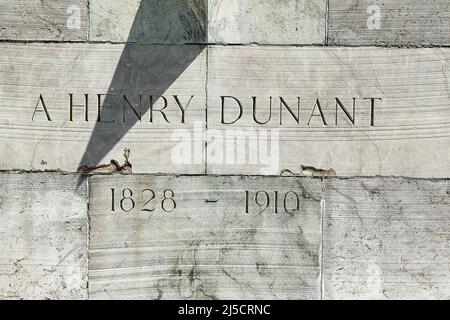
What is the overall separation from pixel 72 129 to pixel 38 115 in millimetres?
330

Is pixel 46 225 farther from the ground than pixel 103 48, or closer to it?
closer to it

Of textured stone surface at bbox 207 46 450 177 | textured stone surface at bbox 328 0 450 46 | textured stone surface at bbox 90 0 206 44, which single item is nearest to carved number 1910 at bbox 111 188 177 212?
textured stone surface at bbox 207 46 450 177

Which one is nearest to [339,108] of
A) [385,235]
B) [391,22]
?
[391,22]

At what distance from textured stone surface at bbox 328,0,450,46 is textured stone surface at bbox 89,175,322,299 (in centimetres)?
141

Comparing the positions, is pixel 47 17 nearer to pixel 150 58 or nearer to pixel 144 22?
pixel 144 22

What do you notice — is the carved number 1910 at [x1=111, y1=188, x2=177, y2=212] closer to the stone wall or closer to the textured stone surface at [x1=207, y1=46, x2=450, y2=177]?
the stone wall

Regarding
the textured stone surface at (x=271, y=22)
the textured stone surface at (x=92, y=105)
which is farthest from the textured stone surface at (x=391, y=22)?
the textured stone surface at (x=92, y=105)

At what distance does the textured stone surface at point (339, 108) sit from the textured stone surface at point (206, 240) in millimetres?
331

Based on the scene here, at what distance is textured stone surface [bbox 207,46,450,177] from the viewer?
16.7 ft

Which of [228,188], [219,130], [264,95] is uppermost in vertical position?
[264,95]

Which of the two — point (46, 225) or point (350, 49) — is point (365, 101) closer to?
point (350, 49)

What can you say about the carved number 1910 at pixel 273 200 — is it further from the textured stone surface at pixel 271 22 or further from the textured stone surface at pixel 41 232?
the textured stone surface at pixel 41 232

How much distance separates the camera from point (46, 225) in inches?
203
